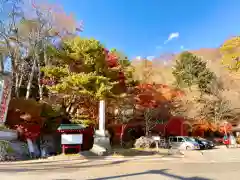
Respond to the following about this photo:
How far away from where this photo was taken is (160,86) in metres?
25.7

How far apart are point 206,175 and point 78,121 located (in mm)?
11032

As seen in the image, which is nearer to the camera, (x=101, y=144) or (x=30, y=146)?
(x=30, y=146)

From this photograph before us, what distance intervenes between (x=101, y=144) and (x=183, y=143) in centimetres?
842

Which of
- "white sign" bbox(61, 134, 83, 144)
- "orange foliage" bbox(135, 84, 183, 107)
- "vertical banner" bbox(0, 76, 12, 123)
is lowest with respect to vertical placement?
"white sign" bbox(61, 134, 83, 144)

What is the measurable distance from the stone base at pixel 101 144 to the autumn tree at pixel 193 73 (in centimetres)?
2331

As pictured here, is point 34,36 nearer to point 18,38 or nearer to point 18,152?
point 18,38

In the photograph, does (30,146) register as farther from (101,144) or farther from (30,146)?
(101,144)

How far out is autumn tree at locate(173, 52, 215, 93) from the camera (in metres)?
38.5

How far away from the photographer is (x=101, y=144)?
55.4ft

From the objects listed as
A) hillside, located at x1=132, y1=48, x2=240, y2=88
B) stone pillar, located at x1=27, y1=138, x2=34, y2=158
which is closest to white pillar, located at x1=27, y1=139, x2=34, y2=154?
stone pillar, located at x1=27, y1=138, x2=34, y2=158

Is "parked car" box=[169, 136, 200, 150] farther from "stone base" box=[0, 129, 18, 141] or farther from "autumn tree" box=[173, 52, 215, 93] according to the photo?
"autumn tree" box=[173, 52, 215, 93]

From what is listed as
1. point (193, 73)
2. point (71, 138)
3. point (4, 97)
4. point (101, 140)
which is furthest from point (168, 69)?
point (4, 97)

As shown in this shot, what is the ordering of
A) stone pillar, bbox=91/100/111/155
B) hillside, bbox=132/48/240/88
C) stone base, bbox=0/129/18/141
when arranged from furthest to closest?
hillside, bbox=132/48/240/88 → stone pillar, bbox=91/100/111/155 → stone base, bbox=0/129/18/141

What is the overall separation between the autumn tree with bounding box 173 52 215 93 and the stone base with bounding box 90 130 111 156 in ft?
76.5
